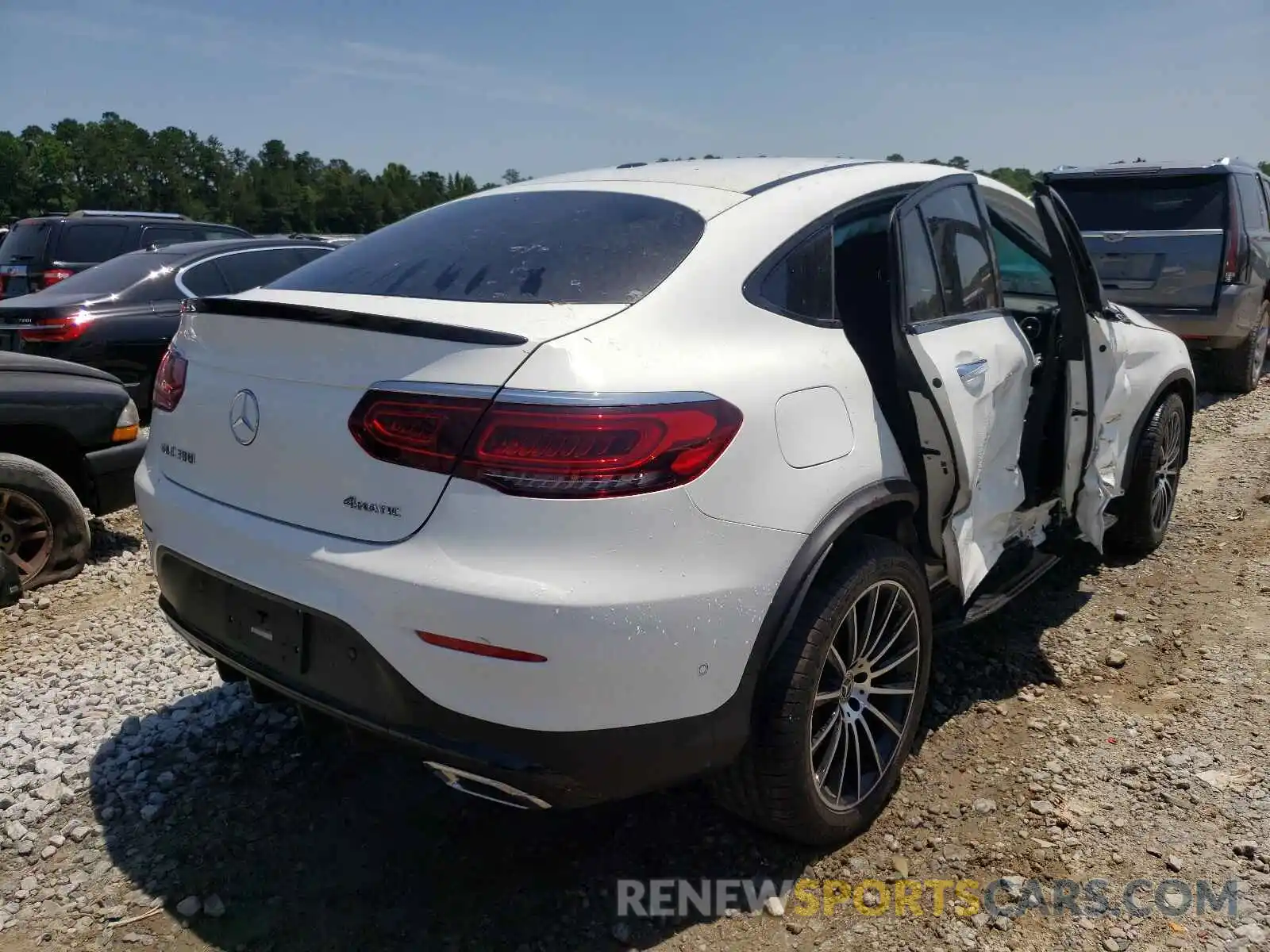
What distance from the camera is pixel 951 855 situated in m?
2.61

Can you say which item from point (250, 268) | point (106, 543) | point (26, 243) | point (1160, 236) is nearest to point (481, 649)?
point (106, 543)

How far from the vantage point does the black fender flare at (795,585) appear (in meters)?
2.18

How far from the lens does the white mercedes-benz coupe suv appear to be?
1.95m

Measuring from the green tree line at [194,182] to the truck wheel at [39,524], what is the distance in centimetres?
5794

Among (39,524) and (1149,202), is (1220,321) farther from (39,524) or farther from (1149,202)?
(39,524)

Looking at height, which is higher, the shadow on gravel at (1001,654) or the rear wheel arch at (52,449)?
the rear wheel arch at (52,449)

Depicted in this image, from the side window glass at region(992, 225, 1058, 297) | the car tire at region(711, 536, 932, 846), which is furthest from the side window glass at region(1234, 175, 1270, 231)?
the car tire at region(711, 536, 932, 846)

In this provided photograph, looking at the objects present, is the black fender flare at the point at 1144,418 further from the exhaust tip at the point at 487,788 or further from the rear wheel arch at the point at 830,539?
the exhaust tip at the point at 487,788

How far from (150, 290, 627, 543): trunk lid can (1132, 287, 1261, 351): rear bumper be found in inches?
287

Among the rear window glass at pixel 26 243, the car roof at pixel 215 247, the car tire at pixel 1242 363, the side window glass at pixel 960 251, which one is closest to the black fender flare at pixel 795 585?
the side window glass at pixel 960 251

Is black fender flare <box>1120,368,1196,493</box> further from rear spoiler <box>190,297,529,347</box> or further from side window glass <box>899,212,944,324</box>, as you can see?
rear spoiler <box>190,297,529,347</box>

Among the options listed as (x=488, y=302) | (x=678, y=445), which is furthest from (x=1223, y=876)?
(x=488, y=302)

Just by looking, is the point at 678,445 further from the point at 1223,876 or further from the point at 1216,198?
the point at 1216,198

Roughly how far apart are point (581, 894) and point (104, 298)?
6.76 metres
